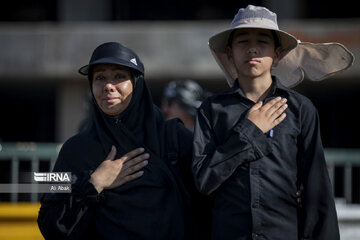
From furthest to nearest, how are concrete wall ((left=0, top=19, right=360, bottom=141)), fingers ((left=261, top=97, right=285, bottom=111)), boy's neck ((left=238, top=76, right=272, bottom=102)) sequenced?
concrete wall ((left=0, top=19, right=360, bottom=141))
boy's neck ((left=238, top=76, right=272, bottom=102))
fingers ((left=261, top=97, right=285, bottom=111))

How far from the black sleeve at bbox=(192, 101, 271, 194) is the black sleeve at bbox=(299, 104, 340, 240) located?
0.61ft

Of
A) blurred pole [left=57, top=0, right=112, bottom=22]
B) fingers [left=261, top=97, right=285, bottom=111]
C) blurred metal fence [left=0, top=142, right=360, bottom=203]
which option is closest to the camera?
fingers [left=261, top=97, right=285, bottom=111]

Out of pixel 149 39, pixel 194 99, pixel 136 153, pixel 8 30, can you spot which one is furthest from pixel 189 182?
pixel 8 30

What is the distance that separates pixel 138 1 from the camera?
19.2 meters

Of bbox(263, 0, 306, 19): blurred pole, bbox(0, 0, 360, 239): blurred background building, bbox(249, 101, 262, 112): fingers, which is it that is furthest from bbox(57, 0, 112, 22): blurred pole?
bbox(249, 101, 262, 112): fingers

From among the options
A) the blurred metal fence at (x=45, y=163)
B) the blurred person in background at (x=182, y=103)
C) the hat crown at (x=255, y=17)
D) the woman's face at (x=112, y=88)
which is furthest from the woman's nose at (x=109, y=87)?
the blurred metal fence at (x=45, y=163)

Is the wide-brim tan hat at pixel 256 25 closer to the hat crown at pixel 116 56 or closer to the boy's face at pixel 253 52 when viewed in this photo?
the boy's face at pixel 253 52

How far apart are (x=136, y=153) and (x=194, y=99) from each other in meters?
2.28

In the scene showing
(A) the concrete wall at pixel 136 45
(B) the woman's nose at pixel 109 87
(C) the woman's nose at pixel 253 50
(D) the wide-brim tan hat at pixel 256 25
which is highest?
(D) the wide-brim tan hat at pixel 256 25

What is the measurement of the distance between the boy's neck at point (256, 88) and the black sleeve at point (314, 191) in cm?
22

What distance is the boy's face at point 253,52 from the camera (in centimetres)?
279

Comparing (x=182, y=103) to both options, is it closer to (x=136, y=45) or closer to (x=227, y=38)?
(x=227, y=38)

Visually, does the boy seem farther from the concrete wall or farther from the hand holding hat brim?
the concrete wall

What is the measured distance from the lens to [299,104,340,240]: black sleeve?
8.63 ft
